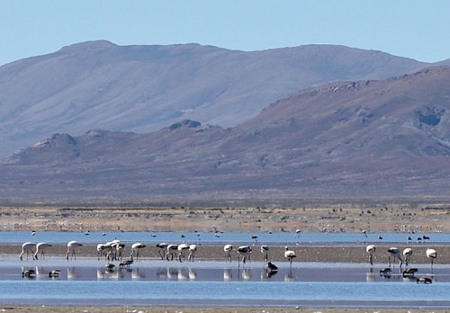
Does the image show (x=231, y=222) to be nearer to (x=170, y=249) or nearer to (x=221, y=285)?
(x=170, y=249)

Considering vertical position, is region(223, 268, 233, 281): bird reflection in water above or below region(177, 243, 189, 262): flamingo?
below

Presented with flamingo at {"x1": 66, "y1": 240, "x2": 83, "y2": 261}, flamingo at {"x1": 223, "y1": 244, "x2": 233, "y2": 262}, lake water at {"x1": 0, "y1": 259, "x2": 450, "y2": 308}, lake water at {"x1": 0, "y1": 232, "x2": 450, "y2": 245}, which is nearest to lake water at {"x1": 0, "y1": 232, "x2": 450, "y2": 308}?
lake water at {"x1": 0, "y1": 259, "x2": 450, "y2": 308}

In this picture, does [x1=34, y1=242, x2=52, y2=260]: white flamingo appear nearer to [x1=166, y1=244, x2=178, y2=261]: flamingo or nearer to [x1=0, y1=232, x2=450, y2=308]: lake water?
[x1=0, y1=232, x2=450, y2=308]: lake water

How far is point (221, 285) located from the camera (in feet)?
129

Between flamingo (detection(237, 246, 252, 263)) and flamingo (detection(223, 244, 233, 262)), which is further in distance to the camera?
flamingo (detection(223, 244, 233, 262))

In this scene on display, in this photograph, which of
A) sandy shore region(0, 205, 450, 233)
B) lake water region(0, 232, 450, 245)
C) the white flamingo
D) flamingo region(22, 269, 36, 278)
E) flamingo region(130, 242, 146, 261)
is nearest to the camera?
flamingo region(22, 269, 36, 278)

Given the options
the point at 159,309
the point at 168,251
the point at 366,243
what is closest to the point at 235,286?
the point at 159,309

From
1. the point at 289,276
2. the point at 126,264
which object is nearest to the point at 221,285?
the point at 289,276

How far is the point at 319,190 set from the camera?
18450 centimetres

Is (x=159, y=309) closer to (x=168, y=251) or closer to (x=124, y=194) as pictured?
(x=168, y=251)

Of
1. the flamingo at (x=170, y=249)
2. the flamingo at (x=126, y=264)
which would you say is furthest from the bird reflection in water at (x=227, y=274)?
the flamingo at (x=170, y=249)

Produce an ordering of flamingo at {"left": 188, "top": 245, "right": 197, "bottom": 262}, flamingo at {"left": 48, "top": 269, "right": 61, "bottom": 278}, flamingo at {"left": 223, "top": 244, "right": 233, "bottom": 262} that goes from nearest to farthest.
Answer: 1. flamingo at {"left": 48, "top": 269, "right": 61, "bottom": 278}
2. flamingo at {"left": 223, "top": 244, "right": 233, "bottom": 262}
3. flamingo at {"left": 188, "top": 245, "right": 197, "bottom": 262}

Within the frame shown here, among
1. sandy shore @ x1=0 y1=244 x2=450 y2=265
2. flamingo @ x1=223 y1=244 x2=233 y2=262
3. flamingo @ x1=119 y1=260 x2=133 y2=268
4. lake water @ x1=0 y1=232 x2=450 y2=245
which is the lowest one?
lake water @ x1=0 y1=232 x2=450 y2=245

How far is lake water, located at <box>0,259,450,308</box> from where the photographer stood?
34.3 m
